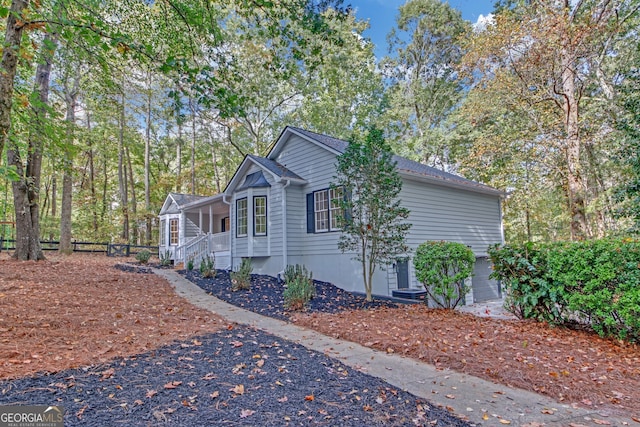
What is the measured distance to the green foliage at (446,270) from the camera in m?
7.43

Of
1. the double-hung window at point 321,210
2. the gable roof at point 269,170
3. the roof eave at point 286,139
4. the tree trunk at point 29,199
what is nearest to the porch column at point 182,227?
the gable roof at point 269,170

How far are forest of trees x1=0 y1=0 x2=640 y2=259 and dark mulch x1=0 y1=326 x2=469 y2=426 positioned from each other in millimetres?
3079

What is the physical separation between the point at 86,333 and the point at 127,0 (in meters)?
8.06

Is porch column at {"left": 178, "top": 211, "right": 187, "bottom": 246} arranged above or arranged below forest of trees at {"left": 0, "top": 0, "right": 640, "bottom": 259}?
below

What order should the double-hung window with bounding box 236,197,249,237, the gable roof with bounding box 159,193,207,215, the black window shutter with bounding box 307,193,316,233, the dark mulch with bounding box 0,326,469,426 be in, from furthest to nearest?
the gable roof with bounding box 159,193,207,215
the double-hung window with bounding box 236,197,249,237
the black window shutter with bounding box 307,193,316,233
the dark mulch with bounding box 0,326,469,426

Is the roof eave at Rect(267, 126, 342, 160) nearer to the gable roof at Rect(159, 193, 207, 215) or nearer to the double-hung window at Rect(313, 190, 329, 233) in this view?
the double-hung window at Rect(313, 190, 329, 233)


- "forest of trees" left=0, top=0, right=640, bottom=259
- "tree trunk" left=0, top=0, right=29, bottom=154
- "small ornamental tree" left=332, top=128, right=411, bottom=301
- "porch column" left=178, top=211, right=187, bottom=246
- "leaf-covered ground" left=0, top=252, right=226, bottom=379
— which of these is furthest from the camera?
"porch column" left=178, top=211, right=187, bottom=246

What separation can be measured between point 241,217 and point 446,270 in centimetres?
796

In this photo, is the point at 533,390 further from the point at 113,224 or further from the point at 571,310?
the point at 113,224

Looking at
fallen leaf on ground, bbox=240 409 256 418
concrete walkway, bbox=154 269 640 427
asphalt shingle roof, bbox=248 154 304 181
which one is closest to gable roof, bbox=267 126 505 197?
asphalt shingle roof, bbox=248 154 304 181

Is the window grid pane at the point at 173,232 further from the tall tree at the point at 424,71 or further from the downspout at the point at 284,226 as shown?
the tall tree at the point at 424,71

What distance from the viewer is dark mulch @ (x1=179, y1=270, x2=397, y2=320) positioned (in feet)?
25.1

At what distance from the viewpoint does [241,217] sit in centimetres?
1311

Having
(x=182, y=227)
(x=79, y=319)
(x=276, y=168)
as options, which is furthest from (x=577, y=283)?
(x=182, y=227)
